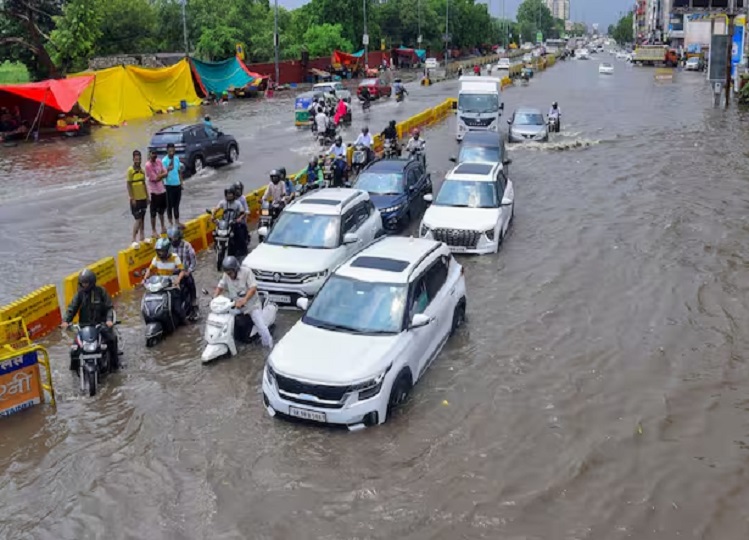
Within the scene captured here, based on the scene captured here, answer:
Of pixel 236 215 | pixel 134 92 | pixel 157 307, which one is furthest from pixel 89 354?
pixel 134 92

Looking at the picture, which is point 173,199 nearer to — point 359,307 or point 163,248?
point 163,248

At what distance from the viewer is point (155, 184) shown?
15.5m

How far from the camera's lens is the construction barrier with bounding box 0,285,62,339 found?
11.0 m

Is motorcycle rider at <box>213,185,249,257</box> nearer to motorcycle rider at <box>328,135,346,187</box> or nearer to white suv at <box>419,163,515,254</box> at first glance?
white suv at <box>419,163,515,254</box>

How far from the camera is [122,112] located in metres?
39.1

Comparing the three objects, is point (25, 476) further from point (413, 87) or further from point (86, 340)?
point (413, 87)

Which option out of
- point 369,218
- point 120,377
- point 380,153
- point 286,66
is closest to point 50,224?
point 369,218

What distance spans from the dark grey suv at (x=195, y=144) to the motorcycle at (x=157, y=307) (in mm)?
12846

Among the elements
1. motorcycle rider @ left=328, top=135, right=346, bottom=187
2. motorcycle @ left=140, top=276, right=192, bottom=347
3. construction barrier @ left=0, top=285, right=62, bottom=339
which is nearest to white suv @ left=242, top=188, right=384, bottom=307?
motorcycle @ left=140, top=276, right=192, bottom=347

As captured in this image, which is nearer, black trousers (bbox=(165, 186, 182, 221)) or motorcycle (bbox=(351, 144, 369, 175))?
black trousers (bbox=(165, 186, 182, 221))

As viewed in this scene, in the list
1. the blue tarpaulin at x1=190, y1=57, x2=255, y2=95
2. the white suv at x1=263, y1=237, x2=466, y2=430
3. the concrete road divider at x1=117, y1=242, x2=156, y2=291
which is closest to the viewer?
the white suv at x1=263, y1=237, x2=466, y2=430

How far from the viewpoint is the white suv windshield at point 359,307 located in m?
9.25

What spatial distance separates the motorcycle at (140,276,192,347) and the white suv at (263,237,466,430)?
2.41m

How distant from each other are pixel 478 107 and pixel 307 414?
23743mm
